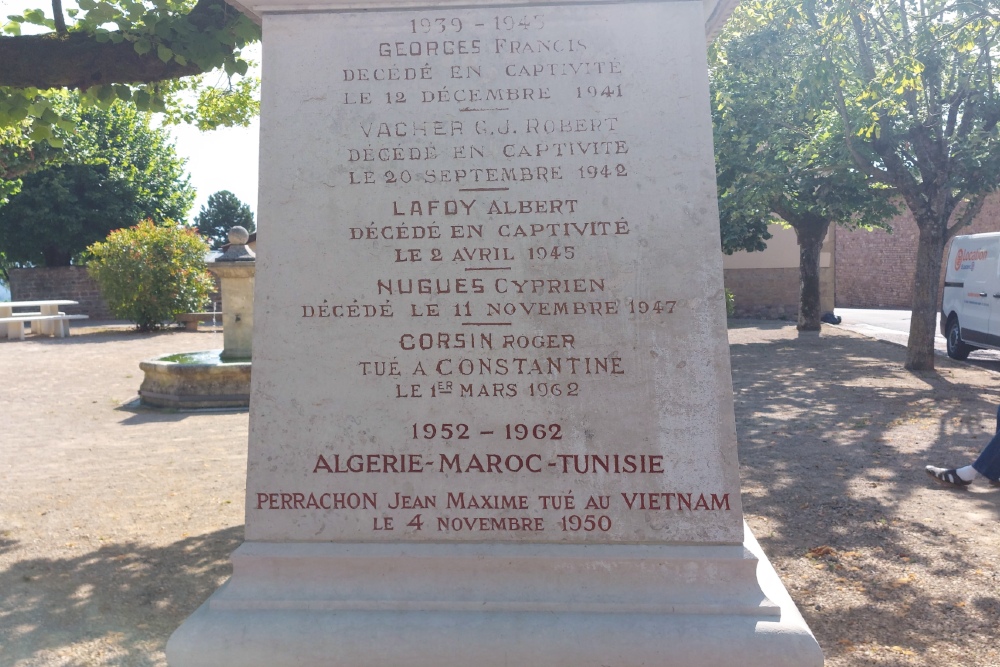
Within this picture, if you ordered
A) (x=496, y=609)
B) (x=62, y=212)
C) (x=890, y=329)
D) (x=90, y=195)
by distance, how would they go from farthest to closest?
(x=90, y=195) → (x=62, y=212) → (x=890, y=329) → (x=496, y=609)

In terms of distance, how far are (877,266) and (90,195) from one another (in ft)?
99.5

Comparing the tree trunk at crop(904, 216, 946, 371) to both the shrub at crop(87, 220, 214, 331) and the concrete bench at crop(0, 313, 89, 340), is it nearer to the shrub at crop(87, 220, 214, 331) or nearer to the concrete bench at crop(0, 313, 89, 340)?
the shrub at crop(87, 220, 214, 331)

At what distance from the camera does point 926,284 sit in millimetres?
12086

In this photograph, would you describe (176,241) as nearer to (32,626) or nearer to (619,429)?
(32,626)

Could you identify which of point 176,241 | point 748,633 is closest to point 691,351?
point 748,633

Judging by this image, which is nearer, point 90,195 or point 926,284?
point 926,284

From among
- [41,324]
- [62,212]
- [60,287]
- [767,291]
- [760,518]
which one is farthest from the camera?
[62,212]

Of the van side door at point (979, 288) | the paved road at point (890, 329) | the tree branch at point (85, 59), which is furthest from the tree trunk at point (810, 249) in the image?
the tree branch at point (85, 59)

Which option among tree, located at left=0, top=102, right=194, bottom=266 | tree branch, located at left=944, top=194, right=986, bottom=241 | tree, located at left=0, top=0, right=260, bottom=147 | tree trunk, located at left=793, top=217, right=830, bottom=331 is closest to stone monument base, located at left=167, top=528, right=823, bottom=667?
tree, located at left=0, top=0, right=260, bottom=147

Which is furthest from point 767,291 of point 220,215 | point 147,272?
point 220,215

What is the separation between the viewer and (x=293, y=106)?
2.98m

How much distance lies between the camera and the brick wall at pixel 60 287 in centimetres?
2927

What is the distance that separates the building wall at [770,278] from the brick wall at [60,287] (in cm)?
2085

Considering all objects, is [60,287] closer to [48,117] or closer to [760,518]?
[48,117]
